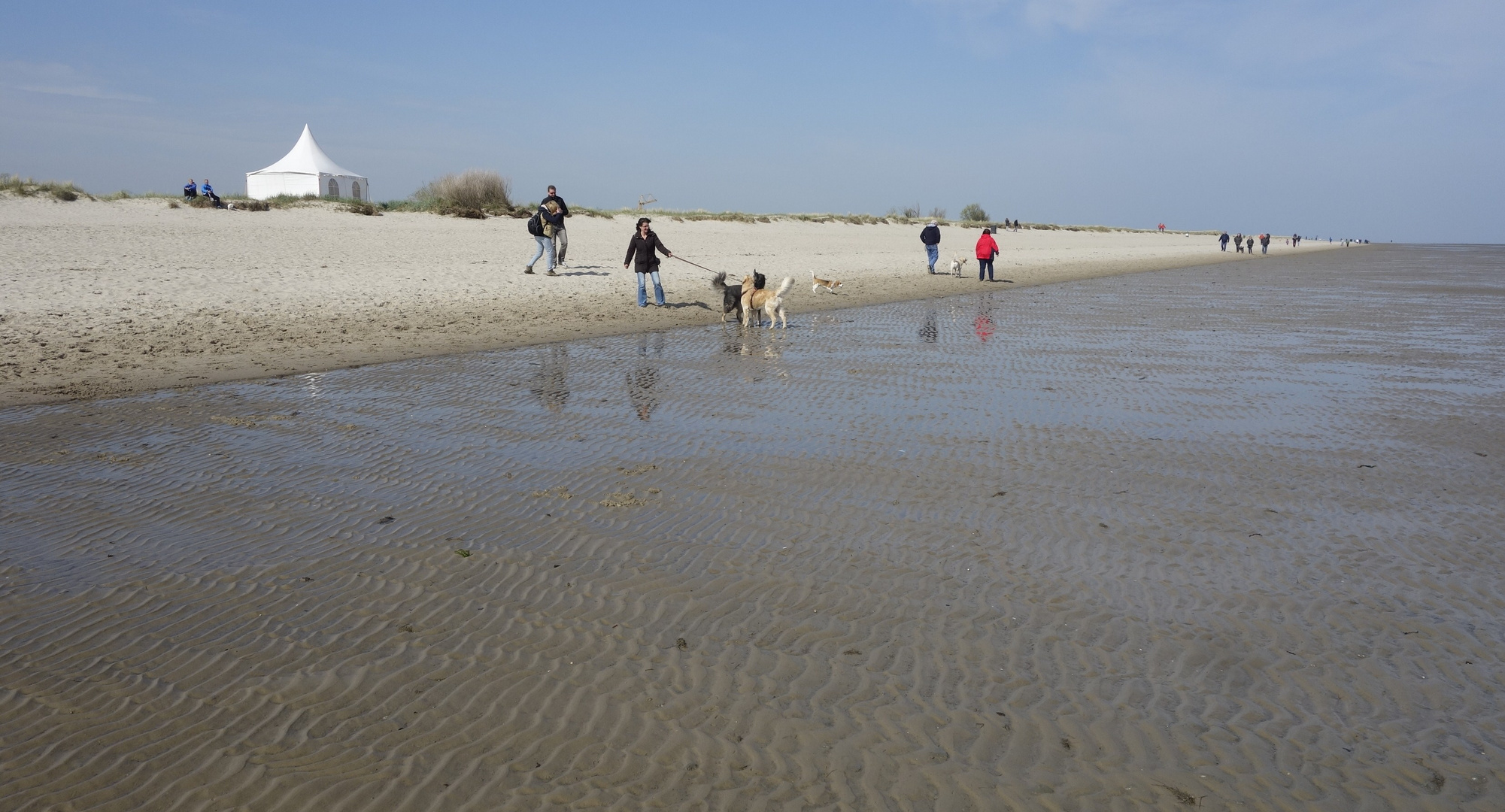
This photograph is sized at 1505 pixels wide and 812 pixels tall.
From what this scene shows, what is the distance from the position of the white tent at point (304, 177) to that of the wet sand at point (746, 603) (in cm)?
3528

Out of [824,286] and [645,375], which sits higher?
Result: [824,286]

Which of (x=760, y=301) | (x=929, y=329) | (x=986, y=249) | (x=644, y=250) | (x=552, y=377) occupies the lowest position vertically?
(x=552, y=377)

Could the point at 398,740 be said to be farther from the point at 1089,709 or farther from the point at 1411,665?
the point at 1411,665

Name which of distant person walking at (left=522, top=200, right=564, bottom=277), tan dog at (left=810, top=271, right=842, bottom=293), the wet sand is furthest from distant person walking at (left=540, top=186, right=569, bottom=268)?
the wet sand

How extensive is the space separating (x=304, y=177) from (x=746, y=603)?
139 ft

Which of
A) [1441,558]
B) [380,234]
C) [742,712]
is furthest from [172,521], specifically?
[380,234]

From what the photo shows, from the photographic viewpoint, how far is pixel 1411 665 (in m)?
4.14

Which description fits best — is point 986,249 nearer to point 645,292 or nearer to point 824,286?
point 824,286

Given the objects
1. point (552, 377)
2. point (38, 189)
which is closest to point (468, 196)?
point (38, 189)

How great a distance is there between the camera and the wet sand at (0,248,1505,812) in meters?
3.35

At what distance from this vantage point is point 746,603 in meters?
4.73

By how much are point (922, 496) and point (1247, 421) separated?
4305mm

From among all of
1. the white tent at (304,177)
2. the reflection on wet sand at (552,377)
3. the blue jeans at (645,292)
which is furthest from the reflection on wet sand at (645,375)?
the white tent at (304,177)

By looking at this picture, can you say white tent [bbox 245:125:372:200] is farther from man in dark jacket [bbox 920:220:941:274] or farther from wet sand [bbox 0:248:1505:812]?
wet sand [bbox 0:248:1505:812]
